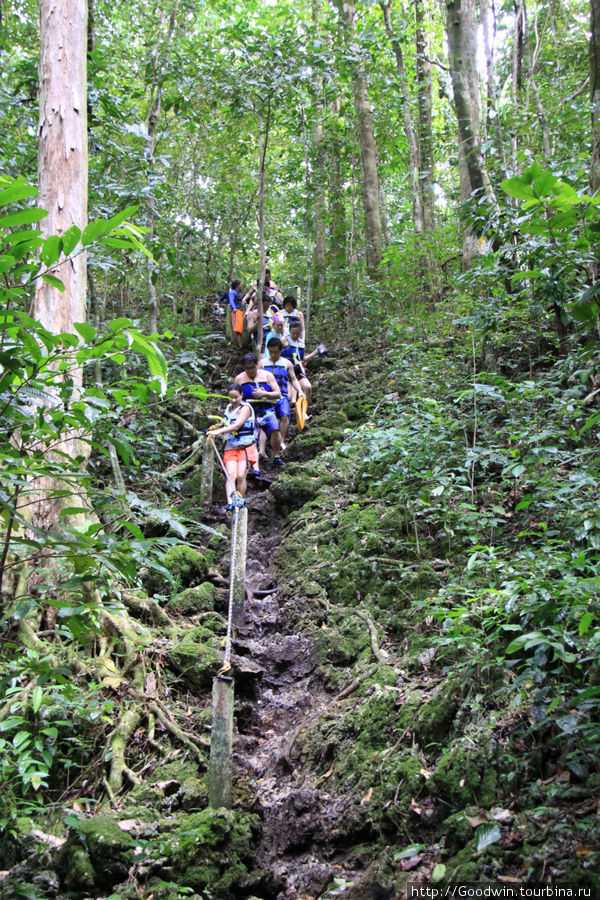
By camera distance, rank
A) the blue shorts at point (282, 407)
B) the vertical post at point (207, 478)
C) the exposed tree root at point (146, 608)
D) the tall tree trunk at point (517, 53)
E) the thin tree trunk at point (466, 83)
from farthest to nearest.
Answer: the blue shorts at point (282, 407), the tall tree trunk at point (517, 53), the vertical post at point (207, 478), the thin tree trunk at point (466, 83), the exposed tree root at point (146, 608)

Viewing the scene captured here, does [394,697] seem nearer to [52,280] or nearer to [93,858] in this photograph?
[93,858]

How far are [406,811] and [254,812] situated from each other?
3.46ft

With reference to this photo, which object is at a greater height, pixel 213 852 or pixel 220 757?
pixel 220 757

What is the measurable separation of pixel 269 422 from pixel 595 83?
20.8 feet

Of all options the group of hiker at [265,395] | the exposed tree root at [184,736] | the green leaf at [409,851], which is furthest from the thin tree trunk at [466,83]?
the green leaf at [409,851]

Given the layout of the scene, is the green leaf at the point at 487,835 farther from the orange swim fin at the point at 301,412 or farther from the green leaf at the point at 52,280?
the orange swim fin at the point at 301,412

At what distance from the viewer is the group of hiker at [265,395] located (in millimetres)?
7781

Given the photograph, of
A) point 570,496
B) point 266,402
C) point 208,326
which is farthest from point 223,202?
point 570,496

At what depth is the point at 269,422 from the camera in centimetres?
895

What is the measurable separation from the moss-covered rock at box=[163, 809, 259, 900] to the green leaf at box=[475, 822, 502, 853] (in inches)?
52.2


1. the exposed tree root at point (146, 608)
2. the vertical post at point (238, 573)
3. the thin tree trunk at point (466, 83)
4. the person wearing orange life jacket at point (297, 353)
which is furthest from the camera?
the person wearing orange life jacket at point (297, 353)

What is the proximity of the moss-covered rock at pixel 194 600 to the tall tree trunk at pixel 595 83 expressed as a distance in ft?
14.5

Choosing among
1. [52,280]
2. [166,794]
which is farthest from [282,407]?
[52,280]

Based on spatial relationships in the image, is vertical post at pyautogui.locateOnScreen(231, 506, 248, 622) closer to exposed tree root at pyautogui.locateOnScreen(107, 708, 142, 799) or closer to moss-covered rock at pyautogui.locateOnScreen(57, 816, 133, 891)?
exposed tree root at pyautogui.locateOnScreen(107, 708, 142, 799)
